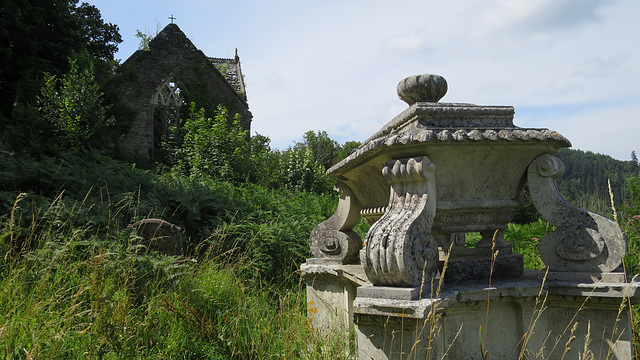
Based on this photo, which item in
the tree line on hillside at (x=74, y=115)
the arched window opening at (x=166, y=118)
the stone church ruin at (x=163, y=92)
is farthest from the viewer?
the arched window opening at (x=166, y=118)

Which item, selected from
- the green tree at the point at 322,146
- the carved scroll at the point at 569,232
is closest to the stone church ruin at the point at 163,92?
the carved scroll at the point at 569,232

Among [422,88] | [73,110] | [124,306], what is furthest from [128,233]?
[73,110]

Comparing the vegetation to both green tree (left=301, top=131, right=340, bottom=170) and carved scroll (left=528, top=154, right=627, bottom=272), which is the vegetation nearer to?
carved scroll (left=528, top=154, right=627, bottom=272)

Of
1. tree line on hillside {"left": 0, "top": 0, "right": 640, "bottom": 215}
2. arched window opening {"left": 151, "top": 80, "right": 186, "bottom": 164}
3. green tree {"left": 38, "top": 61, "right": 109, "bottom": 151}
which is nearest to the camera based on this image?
tree line on hillside {"left": 0, "top": 0, "right": 640, "bottom": 215}

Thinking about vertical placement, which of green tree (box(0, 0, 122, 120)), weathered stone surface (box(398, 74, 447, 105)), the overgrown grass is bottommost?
the overgrown grass

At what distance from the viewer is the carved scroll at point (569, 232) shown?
2.16 m

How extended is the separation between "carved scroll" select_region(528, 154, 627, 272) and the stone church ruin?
13746 millimetres

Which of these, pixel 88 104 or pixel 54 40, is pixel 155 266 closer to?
pixel 88 104

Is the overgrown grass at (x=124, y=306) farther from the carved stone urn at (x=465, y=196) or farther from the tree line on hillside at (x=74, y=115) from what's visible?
the tree line on hillside at (x=74, y=115)

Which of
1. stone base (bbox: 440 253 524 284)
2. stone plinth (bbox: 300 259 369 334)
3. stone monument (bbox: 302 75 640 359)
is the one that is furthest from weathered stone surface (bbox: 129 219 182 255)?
stone base (bbox: 440 253 524 284)

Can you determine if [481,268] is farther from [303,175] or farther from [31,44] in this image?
[31,44]

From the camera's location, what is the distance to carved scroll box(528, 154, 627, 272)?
2.16 m

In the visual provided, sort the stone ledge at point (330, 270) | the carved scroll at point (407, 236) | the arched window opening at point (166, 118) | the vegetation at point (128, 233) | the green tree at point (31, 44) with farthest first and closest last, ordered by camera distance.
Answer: the arched window opening at point (166, 118) < the green tree at point (31, 44) < the stone ledge at point (330, 270) < the vegetation at point (128, 233) < the carved scroll at point (407, 236)

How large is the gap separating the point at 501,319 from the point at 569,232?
2.01 ft
